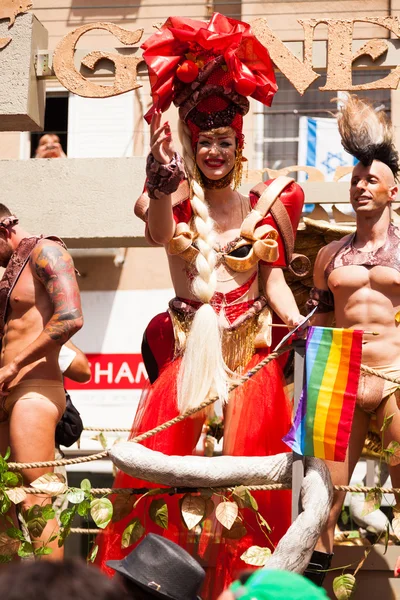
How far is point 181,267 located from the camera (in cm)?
527

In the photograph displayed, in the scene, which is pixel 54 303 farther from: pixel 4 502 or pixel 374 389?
pixel 374 389

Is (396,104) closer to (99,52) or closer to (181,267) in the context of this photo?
(99,52)

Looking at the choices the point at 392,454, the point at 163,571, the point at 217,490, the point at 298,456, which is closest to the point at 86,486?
the point at 217,490

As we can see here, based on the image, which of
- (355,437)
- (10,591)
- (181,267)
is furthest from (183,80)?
(10,591)

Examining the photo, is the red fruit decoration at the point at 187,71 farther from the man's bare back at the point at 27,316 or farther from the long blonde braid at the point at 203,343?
the man's bare back at the point at 27,316

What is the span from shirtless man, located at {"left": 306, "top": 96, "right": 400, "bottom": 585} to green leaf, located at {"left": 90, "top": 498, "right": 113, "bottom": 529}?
933 mm

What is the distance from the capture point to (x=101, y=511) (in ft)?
15.0

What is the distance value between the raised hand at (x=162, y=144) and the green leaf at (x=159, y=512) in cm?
144

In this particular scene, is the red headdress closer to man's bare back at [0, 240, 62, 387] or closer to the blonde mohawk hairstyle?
the blonde mohawk hairstyle

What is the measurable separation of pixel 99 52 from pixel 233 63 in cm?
148

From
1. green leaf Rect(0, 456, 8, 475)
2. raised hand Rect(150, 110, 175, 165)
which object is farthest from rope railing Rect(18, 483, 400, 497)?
raised hand Rect(150, 110, 175, 165)

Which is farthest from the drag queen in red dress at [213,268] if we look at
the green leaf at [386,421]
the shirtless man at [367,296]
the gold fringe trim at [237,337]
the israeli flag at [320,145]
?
the israeli flag at [320,145]

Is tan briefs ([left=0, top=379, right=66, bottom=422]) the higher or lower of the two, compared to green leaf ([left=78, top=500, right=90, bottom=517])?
higher

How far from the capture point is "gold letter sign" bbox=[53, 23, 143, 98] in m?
6.46
